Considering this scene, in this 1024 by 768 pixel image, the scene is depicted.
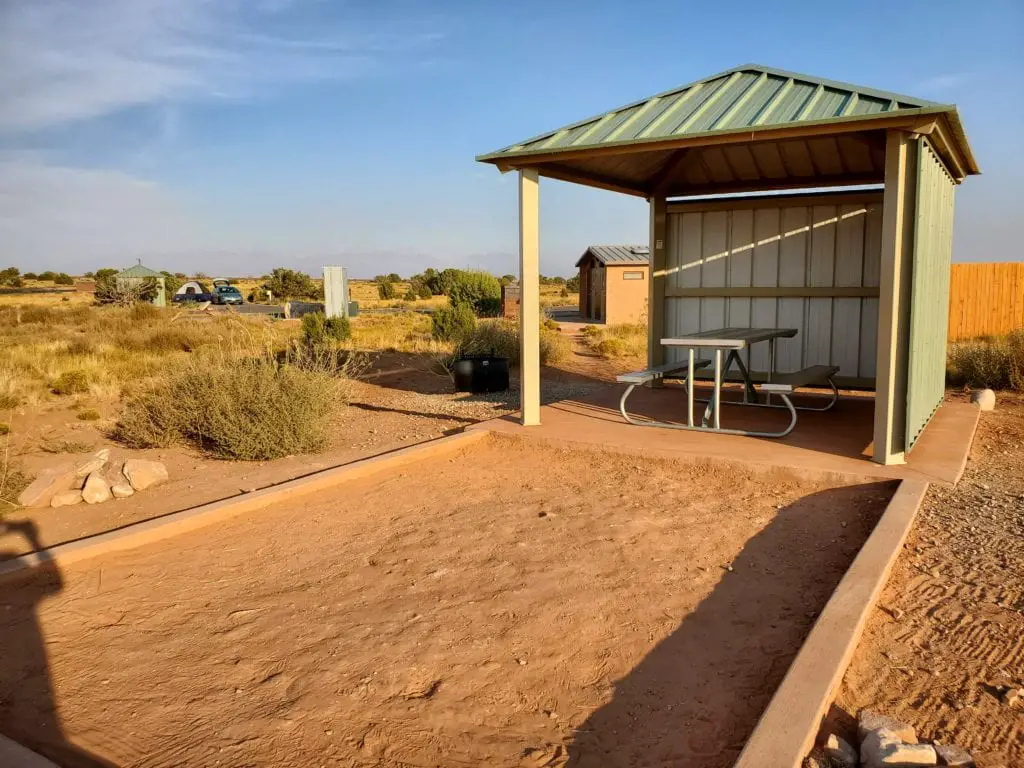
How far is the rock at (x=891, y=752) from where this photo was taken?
249 cm

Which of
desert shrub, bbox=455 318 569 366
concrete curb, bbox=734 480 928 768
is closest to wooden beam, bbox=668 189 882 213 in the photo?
concrete curb, bbox=734 480 928 768

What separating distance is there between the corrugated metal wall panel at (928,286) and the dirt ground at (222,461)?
4.39 metres

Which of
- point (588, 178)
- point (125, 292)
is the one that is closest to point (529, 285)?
point (588, 178)

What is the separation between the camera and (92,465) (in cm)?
664

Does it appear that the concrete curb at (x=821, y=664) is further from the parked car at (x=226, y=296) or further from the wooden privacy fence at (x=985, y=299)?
the parked car at (x=226, y=296)

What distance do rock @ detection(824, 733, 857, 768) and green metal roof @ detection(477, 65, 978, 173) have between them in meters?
4.49

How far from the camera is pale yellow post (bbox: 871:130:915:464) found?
586cm

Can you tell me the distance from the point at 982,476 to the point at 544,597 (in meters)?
4.00

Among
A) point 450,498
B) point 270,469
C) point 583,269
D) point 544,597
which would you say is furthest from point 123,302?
point 544,597

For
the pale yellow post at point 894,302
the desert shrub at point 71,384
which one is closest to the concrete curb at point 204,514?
the pale yellow post at point 894,302

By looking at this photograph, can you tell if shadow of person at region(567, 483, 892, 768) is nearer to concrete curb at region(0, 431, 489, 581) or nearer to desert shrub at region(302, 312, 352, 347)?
concrete curb at region(0, 431, 489, 581)

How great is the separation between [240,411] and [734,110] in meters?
5.29

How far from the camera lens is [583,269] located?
36.4 meters

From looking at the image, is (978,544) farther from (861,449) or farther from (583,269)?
(583,269)
